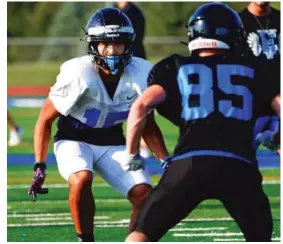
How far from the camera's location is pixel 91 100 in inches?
226

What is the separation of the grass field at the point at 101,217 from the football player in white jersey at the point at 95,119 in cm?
89

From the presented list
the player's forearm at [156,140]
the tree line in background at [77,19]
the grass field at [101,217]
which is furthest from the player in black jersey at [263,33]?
the tree line in background at [77,19]

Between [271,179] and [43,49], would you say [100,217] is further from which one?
[43,49]

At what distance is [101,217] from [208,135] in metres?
3.02

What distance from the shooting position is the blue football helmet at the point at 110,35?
5.74 m

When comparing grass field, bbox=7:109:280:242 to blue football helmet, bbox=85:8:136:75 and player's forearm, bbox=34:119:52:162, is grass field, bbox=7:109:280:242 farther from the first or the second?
blue football helmet, bbox=85:8:136:75

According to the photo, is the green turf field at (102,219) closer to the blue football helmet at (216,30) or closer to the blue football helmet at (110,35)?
the blue football helmet at (110,35)

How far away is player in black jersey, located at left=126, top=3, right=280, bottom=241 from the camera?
4445mm

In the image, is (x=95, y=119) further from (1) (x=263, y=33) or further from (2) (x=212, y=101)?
(1) (x=263, y=33)

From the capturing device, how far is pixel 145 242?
4426mm

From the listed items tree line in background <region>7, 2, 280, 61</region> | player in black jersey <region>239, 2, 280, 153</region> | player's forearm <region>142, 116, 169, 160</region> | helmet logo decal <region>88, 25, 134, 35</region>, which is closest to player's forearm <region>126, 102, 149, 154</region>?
player's forearm <region>142, 116, 169, 160</region>

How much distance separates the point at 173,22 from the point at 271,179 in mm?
21659

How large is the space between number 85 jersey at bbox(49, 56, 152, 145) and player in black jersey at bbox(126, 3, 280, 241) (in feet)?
3.50


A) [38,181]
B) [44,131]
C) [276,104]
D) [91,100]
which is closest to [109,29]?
[91,100]
